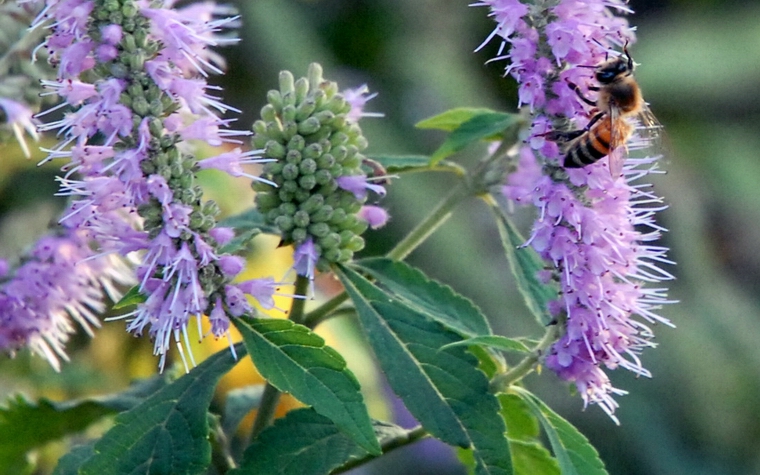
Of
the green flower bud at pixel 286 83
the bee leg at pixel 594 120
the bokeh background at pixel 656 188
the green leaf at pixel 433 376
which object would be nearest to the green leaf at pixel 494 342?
the green leaf at pixel 433 376

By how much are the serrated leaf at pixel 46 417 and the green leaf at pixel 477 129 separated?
→ 562mm

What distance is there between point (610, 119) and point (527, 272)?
24cm

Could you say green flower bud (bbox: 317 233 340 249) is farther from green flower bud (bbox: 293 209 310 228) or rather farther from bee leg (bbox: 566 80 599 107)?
bee leg (bbox: 566 80 599 107)

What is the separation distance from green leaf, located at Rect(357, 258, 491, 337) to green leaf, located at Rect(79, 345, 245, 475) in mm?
231

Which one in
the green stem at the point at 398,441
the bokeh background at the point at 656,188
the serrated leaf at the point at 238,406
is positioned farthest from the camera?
the bokeh background at the point at 656,188

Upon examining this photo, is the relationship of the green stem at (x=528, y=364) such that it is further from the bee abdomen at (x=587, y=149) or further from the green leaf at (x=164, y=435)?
the green leaf at (x=164, y=435)

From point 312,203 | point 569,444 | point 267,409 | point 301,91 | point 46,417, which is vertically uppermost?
point 301,91

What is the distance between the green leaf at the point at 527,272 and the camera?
1.32 m

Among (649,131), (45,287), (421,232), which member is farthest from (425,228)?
(45,287)

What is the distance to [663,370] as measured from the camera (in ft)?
13.8

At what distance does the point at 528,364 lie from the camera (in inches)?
46.7

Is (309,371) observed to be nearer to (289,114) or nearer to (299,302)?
(299,302)

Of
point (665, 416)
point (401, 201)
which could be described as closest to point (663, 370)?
point (665, 416)

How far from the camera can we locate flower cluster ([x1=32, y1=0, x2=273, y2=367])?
3.53 feet
